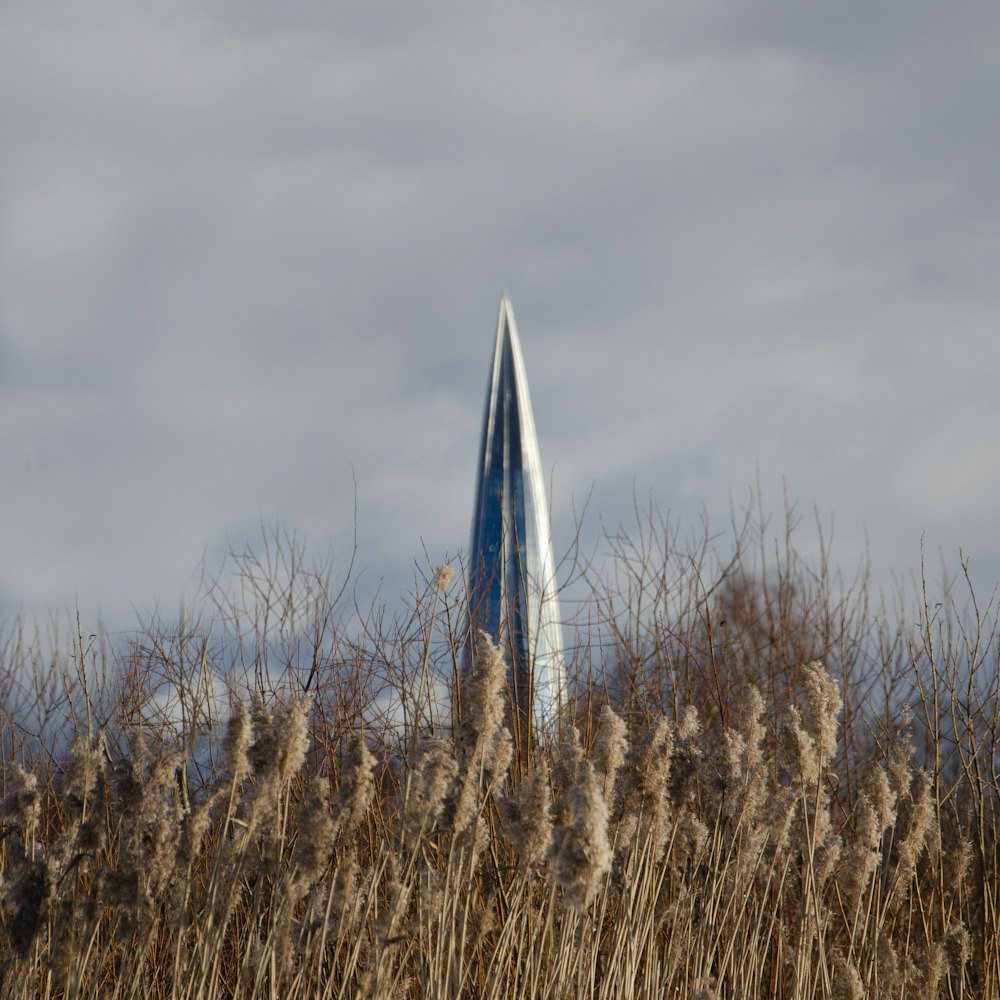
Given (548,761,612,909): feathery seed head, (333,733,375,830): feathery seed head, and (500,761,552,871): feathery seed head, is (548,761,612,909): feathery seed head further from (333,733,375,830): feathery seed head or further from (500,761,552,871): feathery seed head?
(333,733,375,830): feathery seed head

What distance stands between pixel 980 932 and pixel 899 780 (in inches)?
48.7

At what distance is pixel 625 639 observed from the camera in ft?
17.9

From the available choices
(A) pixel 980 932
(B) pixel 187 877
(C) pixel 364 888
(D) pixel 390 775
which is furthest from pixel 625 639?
(B) pixel 187 877

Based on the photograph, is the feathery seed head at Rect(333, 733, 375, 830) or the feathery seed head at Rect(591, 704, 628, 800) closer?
the feathery seed head at Rect(333, 733, 375, 830)

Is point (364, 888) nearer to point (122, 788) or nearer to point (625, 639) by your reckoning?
point (122, 788)

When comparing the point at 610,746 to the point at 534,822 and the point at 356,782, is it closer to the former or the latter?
the point at 534,822

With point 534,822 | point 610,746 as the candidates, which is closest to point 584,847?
point 534,822

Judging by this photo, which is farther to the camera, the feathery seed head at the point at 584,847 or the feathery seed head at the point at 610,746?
the feathery seed head at the point at 610,746

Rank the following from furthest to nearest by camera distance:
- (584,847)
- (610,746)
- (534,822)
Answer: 1. (610,746)
2. (534,822)
3. (584,847)

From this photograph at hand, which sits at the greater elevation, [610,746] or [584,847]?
[610,746]

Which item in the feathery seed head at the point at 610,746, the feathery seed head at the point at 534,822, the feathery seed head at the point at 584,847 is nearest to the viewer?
the feathery seed head at the point at 584,847

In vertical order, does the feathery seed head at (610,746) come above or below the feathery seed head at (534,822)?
above

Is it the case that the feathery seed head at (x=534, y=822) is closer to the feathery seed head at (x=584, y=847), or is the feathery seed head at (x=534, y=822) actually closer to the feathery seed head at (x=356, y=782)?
the feathery seed head at (x=584, y=847)

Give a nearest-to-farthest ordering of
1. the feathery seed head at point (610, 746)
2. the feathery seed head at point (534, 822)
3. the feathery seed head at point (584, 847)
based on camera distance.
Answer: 1. the feathery seed head at point (584, 847)
2. the feathery seed head at point (534, 822)
3. the feathery seed head at point (610, 746)
